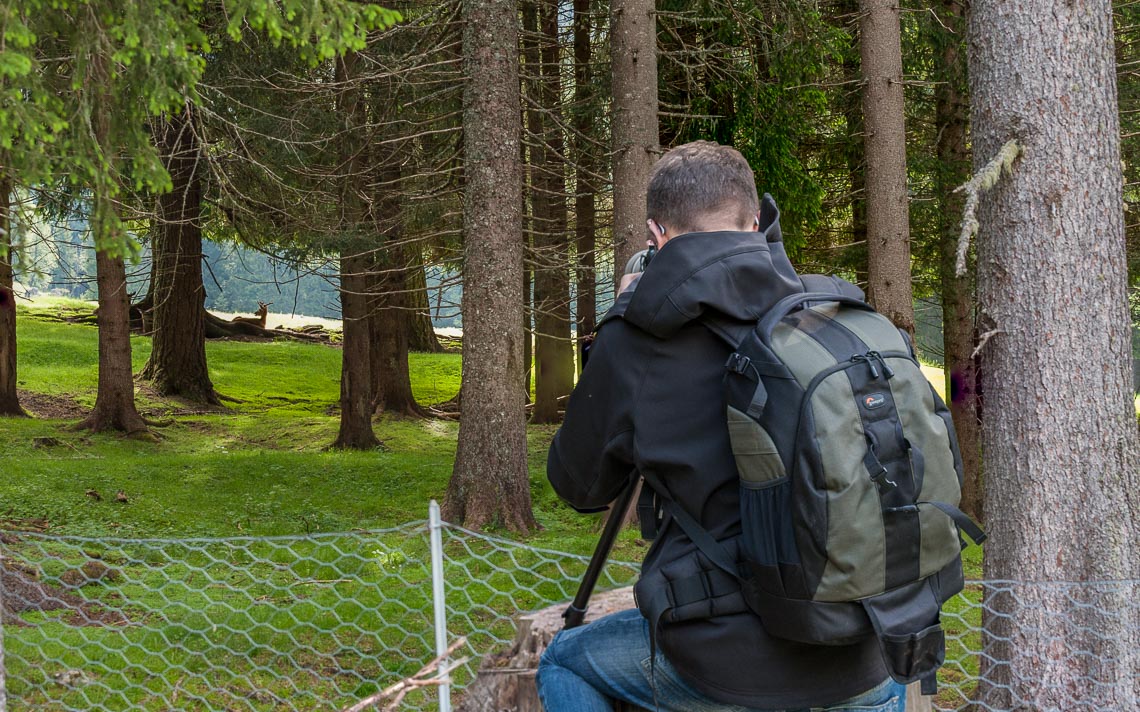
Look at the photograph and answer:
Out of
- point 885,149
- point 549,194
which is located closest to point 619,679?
point 885,149

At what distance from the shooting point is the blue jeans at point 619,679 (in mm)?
2201

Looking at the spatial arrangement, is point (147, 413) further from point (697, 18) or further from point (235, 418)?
point (697, 18)

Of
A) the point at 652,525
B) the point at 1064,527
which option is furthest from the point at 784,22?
the point at 652,525

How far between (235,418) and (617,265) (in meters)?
12.5

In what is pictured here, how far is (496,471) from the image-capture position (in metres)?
9.60

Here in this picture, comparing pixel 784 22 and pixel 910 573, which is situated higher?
pixel 784 22

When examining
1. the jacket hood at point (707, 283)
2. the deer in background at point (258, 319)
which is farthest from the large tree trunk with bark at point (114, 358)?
the deer in background at point (258, 319)

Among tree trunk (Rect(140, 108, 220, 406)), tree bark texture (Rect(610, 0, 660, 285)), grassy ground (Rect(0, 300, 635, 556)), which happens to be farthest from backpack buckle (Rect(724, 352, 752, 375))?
tree trunk (Rect(140, 108, 220, 406))

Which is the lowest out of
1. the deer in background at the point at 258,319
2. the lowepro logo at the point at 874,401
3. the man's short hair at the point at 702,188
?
the lowepro logo at the point at 874,401

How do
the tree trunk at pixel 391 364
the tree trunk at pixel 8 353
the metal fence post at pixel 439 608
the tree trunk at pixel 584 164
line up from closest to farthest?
the metal fence post at pixel 439 608, the tree trunk at pixel 584 164, the tree trunk at pixel 8 353, the tree trunk at pixel 391 364

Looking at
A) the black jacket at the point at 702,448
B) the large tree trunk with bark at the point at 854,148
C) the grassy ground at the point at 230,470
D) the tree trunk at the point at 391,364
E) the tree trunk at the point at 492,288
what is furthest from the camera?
the tree trunk at the point at 391,364

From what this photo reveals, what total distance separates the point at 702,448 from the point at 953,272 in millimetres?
10702

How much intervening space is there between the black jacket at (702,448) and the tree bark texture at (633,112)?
7053mm

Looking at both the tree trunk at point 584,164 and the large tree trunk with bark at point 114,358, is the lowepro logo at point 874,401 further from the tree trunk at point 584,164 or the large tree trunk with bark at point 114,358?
the large tree trunk with bark at point 114,358
